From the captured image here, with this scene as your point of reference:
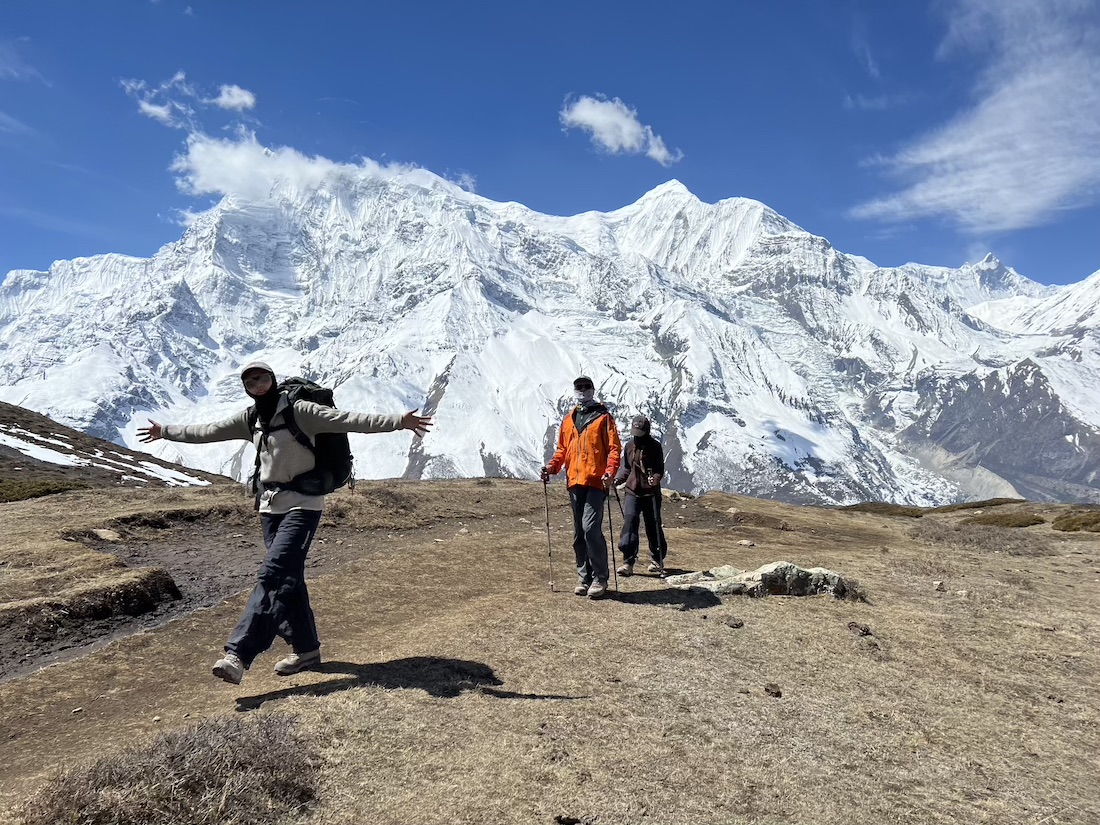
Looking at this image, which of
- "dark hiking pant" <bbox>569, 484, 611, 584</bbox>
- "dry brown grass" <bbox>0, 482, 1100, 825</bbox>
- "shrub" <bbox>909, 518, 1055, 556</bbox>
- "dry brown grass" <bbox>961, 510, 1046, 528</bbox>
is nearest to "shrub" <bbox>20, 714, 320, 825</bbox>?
"dry brown grass" <bbox>0, 482, 1100, 825</bbox>

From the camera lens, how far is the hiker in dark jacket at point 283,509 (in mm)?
7699

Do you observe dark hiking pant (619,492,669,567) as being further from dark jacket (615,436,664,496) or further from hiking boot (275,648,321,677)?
hiking boot (275,648,321,677)

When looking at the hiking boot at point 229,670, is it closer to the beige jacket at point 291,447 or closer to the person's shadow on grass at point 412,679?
the person's shadow on grass at point 412,679

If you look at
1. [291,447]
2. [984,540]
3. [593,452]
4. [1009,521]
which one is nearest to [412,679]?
[291,447]

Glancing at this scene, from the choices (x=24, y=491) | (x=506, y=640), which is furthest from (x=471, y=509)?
(x=506, y=640)

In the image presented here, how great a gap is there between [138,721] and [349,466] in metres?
3.29

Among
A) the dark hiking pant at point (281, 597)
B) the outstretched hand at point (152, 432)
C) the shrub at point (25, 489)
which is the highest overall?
the outstretched hand at point (152, 432)

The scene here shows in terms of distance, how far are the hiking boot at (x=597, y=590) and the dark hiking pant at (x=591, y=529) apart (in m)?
0.07

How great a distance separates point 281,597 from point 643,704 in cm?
413

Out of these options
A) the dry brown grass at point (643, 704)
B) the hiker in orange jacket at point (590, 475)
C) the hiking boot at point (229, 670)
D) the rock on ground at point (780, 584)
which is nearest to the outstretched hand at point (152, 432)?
the dry brown grass at point (643, 704)

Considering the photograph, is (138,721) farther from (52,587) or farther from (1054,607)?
(1054,607)

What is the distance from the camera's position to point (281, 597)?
786 cm

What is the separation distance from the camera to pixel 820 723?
7.34 meters

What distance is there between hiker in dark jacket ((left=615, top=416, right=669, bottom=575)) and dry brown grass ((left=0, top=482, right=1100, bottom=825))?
1.94m
